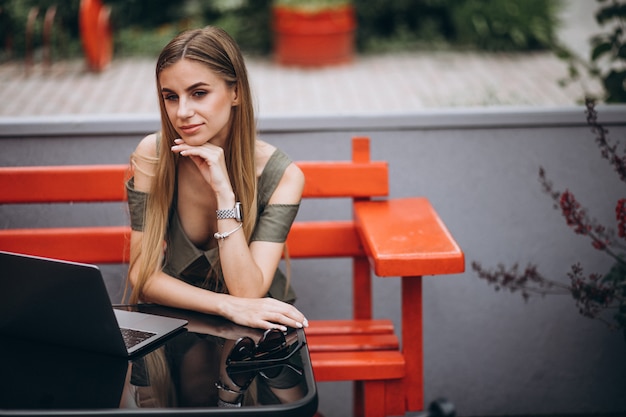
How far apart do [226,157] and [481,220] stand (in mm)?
1332

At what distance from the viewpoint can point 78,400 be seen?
1703mm

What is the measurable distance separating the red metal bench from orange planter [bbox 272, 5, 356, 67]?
6656 millimetres

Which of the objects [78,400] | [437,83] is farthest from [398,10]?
[78,400]

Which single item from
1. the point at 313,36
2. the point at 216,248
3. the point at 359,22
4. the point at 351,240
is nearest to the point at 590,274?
the point at 351,240

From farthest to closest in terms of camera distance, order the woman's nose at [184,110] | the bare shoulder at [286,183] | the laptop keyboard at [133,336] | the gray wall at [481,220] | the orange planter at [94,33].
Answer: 1. the orange planter at [94,33]
2. the gray wall at [481,220]
3. the bare shoulder at [286,183]
4. the woman's nose at [184,110]
5. the laptop keyboard at [133,336]

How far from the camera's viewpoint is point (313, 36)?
9586 millimetres

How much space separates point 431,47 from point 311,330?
8012mm

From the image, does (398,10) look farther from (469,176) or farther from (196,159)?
(196,159)

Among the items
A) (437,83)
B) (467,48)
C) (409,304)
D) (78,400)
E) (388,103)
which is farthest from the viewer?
(467,48)

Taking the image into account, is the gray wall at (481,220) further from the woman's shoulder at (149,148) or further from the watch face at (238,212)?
the watch face at (238,212)

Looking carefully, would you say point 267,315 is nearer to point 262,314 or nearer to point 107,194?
point 262,314

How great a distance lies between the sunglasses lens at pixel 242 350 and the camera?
1904mm

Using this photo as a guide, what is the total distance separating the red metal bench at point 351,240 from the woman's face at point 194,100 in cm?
61

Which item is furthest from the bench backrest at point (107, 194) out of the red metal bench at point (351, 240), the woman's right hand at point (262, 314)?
the woman's right hand at point (262, 314)
